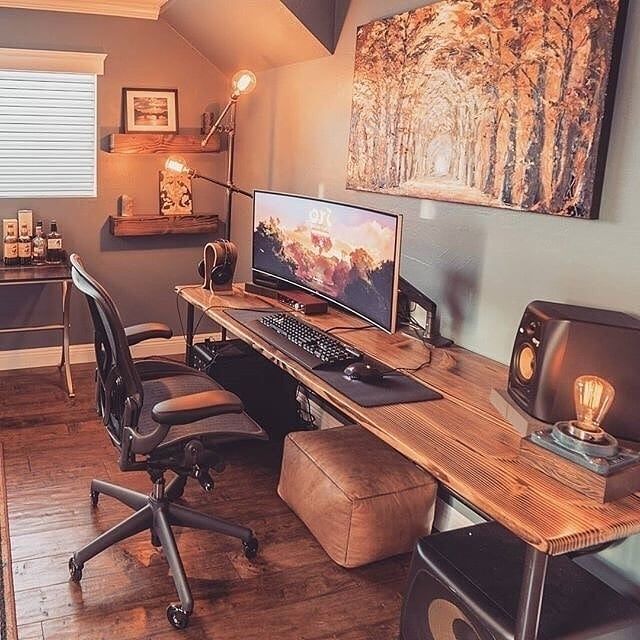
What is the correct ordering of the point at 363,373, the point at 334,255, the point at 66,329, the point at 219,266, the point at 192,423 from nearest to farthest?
the point at 363,373 < the point at 192,423 < the point at 334,255 < the point at 219,266 < the point at 66,329

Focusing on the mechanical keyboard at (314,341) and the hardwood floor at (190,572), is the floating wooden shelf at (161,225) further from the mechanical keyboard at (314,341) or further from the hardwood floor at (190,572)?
the mechanical keyboard at (314,341)

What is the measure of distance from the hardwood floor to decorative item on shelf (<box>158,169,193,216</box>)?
1707 mm

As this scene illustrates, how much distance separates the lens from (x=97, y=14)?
3.92 m

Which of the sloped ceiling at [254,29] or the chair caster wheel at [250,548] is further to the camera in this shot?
the sloped ceiling at [254,29]

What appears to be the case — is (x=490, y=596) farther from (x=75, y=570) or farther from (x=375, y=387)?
(x=75, y=570)

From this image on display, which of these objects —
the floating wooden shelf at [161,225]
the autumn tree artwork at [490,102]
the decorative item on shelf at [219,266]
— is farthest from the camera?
the floating wooden shelf at [161,225]

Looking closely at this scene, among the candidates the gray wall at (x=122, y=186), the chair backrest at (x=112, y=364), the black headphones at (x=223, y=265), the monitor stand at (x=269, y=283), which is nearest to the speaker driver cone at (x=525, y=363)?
the chair backrest at (x=112, y=364)

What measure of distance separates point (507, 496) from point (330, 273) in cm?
152

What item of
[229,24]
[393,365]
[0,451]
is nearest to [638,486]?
[393,365]

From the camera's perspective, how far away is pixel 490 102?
231cm

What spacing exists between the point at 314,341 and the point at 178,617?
0.96 m

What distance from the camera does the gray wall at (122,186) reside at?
3.92 metres

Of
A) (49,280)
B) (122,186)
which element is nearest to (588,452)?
(49,280)

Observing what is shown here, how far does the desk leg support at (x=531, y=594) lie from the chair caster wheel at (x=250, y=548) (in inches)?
44.1
